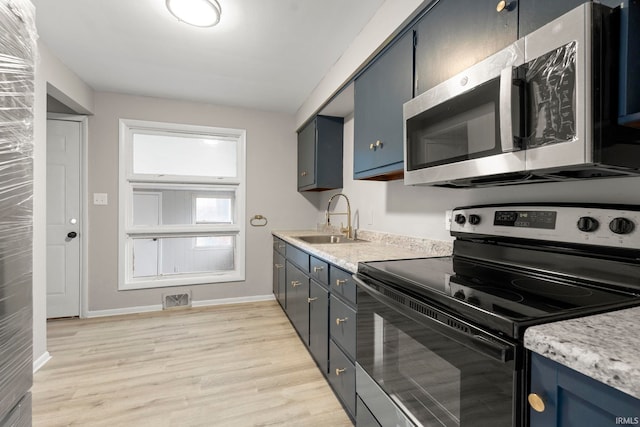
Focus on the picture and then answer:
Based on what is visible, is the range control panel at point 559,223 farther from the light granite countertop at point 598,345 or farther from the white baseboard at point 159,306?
the white baseboard at point 159,306

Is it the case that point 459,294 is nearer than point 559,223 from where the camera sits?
Yes

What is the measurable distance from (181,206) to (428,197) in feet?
9.32

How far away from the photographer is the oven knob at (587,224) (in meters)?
0.89

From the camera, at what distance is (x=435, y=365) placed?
0.83 metres

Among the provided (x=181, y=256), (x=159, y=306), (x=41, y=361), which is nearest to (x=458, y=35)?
(x=41, y=361)

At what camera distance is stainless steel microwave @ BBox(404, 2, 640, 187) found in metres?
0.68

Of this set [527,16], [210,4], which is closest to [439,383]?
[527,16]

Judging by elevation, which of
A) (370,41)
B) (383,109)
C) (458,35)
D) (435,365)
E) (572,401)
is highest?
(370,41)

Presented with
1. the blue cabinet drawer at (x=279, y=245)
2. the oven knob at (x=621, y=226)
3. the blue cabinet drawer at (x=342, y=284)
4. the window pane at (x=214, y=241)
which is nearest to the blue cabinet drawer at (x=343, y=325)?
the blue cabinet drawer at (x=342, y=284)

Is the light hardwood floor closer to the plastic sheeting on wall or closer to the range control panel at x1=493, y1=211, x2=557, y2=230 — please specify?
the plastic sheeting on wall

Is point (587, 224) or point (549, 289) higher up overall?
point (587, 224)

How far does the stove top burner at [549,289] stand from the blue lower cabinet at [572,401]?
1.11 feet

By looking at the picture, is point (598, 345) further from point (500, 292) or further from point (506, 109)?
point (506, 109)

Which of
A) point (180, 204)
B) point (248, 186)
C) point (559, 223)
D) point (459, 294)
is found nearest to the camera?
point (459, 294)
